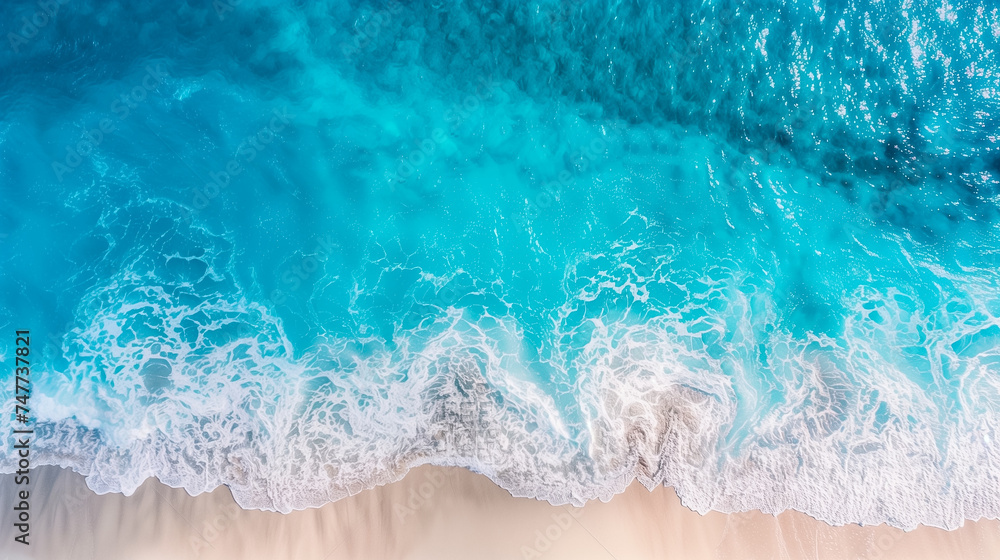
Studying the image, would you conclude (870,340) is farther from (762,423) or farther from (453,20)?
(453,20)

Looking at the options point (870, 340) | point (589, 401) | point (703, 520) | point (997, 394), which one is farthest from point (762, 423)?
point (997, 394)
